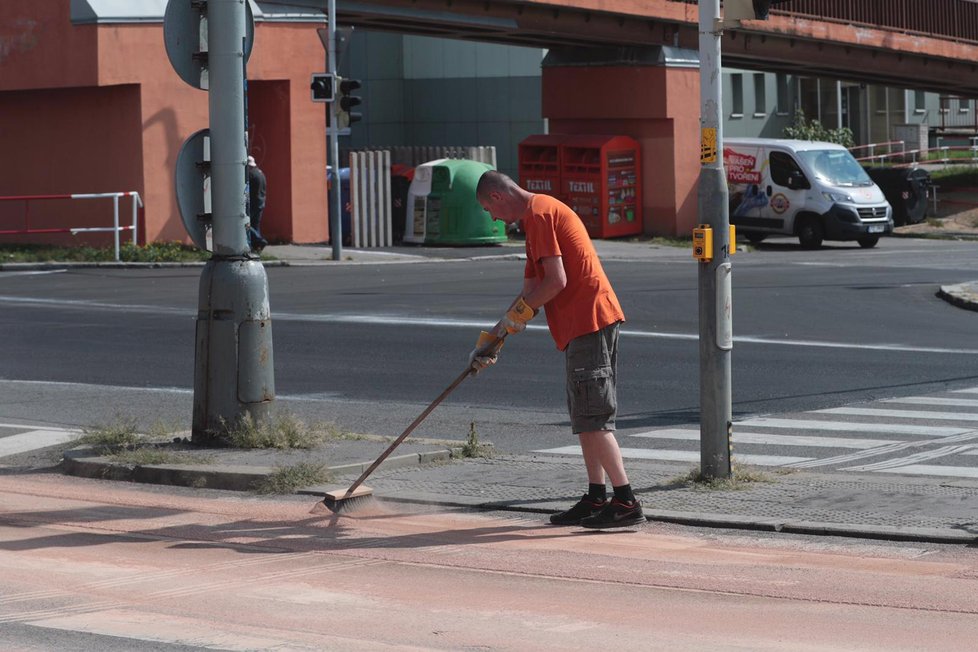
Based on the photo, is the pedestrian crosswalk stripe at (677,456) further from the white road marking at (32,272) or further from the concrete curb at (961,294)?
the white road marking at (32,272)

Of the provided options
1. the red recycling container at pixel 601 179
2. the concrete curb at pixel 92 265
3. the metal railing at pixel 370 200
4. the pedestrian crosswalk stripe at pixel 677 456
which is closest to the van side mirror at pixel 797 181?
the red recycling container at pixel 601 179

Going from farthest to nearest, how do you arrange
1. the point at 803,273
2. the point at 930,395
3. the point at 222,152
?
the point at 803,273 < the point at 930,395 < the point at 222,152

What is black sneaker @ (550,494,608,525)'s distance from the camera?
321 inches

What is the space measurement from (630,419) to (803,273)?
582 inches

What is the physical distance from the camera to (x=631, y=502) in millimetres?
8078

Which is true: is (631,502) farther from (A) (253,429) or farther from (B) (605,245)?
(B) (605,245)

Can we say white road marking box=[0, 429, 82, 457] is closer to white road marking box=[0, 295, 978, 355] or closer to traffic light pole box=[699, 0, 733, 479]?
traffic light pole box=[699, 0, 733, 479]

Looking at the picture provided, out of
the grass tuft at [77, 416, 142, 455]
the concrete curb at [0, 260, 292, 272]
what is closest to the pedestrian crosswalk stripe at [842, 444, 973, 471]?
the grass tuft at [77, 416, 142, 455]

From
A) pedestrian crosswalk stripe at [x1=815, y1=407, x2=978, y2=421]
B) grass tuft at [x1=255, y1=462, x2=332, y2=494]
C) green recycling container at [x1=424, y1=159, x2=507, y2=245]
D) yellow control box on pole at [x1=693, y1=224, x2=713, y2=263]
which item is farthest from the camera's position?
green recycling container at [x1=424, y1=159, x2=507, y2=245]

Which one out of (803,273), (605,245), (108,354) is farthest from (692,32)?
(108,354)

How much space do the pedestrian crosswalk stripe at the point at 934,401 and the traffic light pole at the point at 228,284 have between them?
5.24m

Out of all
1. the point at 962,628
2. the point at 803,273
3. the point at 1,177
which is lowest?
the point at 962,628

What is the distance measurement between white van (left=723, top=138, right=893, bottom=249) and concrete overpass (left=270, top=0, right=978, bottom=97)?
3.33 m

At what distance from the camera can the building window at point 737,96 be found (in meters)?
58.6
